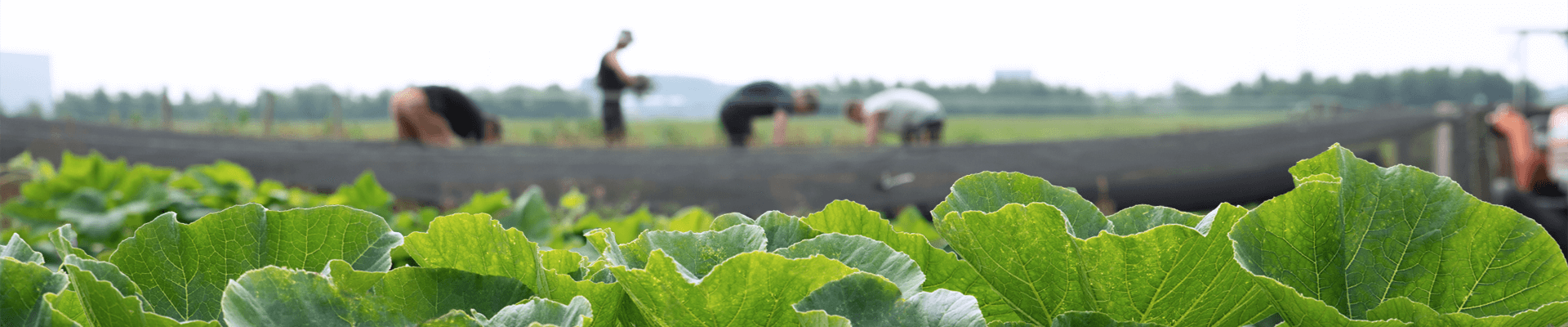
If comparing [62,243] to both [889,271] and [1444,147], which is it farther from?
[1444,147]

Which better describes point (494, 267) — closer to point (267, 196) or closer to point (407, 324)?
point (407, 324)

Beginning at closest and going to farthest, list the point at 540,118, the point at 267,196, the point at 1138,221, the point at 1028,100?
the point at 1138,221
the point at 267,196
the point at 540,118
the point at 1028,100

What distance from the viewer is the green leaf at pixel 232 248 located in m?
0.50

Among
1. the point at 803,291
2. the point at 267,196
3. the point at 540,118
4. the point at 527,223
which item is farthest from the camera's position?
the point at 540,118

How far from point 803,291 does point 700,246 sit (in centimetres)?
8

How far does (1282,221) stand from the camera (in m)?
0.45

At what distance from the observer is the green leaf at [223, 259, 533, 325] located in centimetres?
41

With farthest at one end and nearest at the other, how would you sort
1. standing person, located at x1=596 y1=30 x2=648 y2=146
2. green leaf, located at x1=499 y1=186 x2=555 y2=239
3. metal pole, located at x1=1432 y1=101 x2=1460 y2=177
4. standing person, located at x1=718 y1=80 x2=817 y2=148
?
1. standing person, located at x1=718 y1=80 x2=817 y2=148
2. standing person, located at x1=596 y1=30 x2=648 y2=146
3. metal pole, located at x1=1432 y1=101 x2=1460 y2=177
4. green leaf, located at x1=499 y1=186 x2=555 y2=239

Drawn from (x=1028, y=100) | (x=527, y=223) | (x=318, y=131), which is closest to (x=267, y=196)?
(x=527, y=223)

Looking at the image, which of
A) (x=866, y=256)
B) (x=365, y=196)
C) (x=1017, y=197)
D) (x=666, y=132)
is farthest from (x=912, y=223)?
(x=666, y=132)

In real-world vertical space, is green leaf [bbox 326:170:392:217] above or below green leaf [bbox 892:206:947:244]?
above

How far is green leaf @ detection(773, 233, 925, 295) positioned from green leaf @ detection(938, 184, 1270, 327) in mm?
44

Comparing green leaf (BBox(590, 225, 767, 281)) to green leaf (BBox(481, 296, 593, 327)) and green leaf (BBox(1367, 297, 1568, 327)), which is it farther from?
green leaf (BBox(1367, 297, 1568, 327))

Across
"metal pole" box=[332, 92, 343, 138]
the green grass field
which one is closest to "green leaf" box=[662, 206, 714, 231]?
the green grass field
